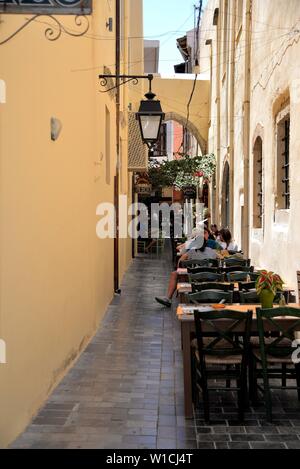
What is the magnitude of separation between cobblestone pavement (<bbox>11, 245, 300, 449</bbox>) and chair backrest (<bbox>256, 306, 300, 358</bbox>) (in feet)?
1.72

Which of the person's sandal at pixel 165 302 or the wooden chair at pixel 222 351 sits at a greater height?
the wooden chair at pixel 222 351

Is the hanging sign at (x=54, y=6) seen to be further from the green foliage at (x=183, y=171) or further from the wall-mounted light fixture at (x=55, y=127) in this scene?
the green foliage at (x=183, y=171)

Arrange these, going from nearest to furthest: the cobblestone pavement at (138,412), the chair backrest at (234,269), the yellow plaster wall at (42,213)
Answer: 1. the yellow plaster wall at (42,213)
2. the cobblestone pavement at (138,412)
3. the chair backrest at (234,269)

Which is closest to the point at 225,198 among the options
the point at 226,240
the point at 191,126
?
the point at 226,240

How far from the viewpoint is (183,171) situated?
74.7ft

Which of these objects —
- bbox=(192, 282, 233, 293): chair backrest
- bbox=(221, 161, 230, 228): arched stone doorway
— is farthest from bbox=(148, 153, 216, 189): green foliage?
bbox=(192, 282, 233, 293): chair backrest

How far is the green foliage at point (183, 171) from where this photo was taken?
2164 centimetres

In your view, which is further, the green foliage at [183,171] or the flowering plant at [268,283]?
the green foliage at [183,171]

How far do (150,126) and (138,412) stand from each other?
5754mm

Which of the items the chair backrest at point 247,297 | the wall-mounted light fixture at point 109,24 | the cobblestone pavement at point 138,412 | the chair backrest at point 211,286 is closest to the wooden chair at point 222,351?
the cobblestone pavement at point 138,412

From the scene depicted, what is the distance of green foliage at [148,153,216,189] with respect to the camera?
2164 cm

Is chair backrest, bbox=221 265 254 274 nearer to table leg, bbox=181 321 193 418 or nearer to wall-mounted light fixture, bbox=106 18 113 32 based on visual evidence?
table leg, bbox=181 321 193 418

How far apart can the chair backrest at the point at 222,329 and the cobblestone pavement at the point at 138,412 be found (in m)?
0.53
